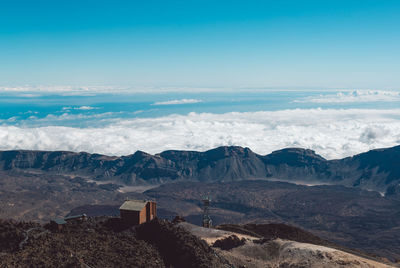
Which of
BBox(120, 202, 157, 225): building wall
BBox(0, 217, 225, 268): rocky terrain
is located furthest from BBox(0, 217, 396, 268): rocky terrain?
BBox(120, 202, 157, 225): building wall

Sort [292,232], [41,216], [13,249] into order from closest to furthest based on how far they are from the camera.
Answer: [13,249]
[292,232]
[41,216]

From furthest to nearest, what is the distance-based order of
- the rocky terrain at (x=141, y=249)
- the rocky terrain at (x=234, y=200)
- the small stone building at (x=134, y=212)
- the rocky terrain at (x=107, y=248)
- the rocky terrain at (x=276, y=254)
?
the rocky terrain at (x=234, y=200)
the small stone building at (x=134, y=212)
the rocky terrain at (x=276, y=254)
the rocky terrain at (x=141, y=249)
the rocky terrain at (x=107, y=248)

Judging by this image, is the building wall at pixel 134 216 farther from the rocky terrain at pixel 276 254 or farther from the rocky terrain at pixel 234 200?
the rocky terrain at pixel 234 200

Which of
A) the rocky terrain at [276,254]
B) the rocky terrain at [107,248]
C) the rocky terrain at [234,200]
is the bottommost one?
the rocky terrain at [234,200]

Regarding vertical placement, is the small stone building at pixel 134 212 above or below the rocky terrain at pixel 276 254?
above

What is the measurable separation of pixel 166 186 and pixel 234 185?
32.9 meters

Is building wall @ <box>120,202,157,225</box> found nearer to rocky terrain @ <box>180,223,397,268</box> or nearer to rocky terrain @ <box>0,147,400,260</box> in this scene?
rocky terrain @ <box>180,223,397,268</box>

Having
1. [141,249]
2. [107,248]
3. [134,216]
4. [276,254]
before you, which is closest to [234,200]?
[276,254]

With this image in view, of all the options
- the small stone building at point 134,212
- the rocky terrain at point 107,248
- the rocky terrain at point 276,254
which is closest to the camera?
the rocky terrain at point 107,248

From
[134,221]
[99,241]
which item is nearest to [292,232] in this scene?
[134,221]

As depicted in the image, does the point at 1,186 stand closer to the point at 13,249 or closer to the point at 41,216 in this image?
the point at 41,216

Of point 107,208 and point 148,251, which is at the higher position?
point 148,251

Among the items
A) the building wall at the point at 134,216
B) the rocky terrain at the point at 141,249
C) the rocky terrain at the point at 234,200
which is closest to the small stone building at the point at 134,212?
the building wall at the point at 134,216

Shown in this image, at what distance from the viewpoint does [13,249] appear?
3231cm
